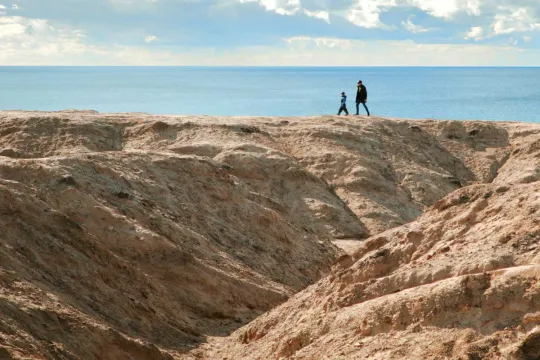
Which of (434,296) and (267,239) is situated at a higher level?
(434,296)

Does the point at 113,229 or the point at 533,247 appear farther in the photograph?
the point at 113,229

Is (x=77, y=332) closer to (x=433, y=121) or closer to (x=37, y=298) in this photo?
(x=37, y=298)

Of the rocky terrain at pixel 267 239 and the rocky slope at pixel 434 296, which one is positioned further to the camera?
the rocky terrain at pixel 267 239

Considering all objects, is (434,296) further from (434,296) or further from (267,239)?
(267,239)

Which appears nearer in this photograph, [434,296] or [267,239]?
[434,296]

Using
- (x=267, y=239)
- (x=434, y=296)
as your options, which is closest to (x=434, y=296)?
(x=434, y=296)

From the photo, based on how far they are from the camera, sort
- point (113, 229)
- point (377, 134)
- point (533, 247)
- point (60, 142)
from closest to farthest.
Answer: point (533, 247) → point (113, 229) → point (60, 142) → point (377, 134)

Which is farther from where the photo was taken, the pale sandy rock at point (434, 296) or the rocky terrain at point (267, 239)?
the rocky terrain at point (267, 239)

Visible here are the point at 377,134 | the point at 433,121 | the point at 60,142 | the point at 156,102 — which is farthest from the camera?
the point at 156,102

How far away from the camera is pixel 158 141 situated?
37.2 m

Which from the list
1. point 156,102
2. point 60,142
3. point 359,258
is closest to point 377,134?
point 60,142

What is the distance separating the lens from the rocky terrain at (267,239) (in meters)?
13.0

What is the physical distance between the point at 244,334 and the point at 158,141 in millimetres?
20641

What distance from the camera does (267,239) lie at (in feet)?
90.4
